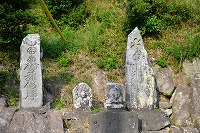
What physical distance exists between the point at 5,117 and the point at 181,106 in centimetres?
457

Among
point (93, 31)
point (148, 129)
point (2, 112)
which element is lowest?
point (148, 129)

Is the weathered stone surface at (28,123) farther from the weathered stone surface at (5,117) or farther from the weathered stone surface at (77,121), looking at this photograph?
the weathered stone surface at (77,121)

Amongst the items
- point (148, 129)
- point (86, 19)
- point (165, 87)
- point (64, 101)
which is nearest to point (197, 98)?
point (165, 87)

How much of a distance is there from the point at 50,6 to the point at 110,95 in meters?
5.99

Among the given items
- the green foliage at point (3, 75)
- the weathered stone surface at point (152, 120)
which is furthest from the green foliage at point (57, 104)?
the weathered stone surface at point (152, 120)

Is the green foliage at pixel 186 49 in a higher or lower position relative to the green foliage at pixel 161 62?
higher

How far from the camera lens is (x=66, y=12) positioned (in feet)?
40.0

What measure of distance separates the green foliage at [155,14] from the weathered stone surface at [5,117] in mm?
5454

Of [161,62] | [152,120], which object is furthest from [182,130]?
[161,62]

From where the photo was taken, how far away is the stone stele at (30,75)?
7.64 m

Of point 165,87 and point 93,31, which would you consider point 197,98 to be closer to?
point 165,87

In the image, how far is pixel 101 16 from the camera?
40.1 ft

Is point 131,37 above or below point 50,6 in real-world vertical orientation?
below

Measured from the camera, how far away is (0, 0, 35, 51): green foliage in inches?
364
